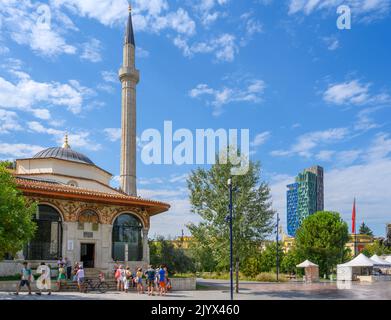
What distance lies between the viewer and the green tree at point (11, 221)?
59.6ft

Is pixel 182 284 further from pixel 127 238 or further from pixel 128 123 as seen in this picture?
pixel 128 123

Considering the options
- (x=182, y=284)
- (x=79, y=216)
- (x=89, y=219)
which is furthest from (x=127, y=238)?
(x=182, y=284)

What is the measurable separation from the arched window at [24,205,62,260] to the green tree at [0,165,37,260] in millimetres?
8089

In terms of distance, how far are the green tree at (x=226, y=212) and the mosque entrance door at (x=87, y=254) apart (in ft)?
22.1

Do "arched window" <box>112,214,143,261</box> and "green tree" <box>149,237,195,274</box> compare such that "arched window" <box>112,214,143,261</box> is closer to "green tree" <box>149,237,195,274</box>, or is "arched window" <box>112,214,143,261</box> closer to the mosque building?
the mosque building

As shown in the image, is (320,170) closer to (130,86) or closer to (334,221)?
(334,221)

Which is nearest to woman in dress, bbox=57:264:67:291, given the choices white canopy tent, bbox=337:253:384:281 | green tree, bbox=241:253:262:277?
green tree, bbox=241:253:262:277

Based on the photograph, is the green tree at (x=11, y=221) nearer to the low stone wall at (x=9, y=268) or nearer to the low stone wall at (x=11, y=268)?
the low stone wall at (x=11, y=268)

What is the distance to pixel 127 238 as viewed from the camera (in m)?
30.8

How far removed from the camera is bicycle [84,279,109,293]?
76.0 ft

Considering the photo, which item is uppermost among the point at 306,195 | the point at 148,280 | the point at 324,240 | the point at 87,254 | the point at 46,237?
the point at 306,195

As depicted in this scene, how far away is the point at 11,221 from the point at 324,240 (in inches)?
1464
